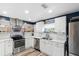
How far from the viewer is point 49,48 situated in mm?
2357

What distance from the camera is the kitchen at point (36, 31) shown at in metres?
1.98

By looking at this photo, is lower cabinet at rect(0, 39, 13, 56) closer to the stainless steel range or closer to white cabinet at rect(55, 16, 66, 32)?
the stainless steel range

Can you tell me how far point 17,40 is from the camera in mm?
2641

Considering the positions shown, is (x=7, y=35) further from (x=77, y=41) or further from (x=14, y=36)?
(x=77, y=41)

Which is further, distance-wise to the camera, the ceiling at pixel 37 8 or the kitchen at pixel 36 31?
the kitchen at pixel 36 31

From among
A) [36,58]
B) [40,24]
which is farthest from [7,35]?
[36,58]

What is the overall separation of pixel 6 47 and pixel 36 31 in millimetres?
1472

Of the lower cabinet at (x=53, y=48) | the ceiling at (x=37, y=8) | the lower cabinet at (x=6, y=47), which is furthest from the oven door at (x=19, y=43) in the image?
the ceiling at (x=37, y=8)

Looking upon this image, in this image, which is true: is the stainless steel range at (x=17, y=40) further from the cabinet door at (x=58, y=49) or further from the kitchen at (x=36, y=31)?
the cabinet door at (x=58, y=49)

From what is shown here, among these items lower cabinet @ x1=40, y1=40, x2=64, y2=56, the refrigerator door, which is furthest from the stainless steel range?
the refrigerator door

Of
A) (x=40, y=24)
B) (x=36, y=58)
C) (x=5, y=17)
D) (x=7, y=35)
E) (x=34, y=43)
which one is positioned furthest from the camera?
(x=34, y=43)

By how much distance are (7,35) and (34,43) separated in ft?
3.94

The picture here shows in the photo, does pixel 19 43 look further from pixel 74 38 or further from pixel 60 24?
pixel 74 38

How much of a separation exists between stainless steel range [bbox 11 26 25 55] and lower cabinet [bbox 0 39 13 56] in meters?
0.15
